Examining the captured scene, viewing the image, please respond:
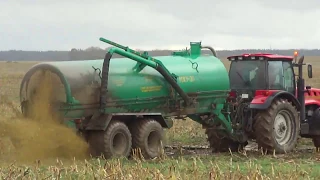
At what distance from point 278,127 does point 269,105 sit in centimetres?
70

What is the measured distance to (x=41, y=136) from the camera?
11.8 meters

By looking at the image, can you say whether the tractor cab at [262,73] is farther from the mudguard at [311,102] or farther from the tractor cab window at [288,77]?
the mudguard at [311,102]

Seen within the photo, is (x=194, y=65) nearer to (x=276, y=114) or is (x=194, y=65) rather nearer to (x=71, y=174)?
(x=276, y=114)

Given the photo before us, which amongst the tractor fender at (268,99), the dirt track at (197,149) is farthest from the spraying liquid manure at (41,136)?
the tractor fender at (268,99)

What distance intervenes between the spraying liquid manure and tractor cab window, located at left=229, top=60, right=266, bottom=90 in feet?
13.8

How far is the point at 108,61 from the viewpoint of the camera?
40.8 ft

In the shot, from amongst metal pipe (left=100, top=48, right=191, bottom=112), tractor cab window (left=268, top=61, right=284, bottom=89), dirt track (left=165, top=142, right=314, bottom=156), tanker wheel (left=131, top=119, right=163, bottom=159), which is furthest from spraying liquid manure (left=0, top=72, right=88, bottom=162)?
tractor cab window (left=268, top=61, right=284, bottom=89)

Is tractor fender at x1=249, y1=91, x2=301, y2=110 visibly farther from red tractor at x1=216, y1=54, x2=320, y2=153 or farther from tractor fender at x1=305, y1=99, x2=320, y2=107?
tractor fender at x1=305, y1=99, x2=320, y2=107

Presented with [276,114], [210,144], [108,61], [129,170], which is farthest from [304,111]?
[129,170]

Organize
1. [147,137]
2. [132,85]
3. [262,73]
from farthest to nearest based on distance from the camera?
[262,73] < [132,85] < [147,137]

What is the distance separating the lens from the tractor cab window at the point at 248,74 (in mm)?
14414

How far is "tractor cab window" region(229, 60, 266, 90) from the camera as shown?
1441cm

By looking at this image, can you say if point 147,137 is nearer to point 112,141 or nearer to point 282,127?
point 112,141

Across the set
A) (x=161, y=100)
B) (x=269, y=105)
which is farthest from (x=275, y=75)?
(x=161, y=100)
